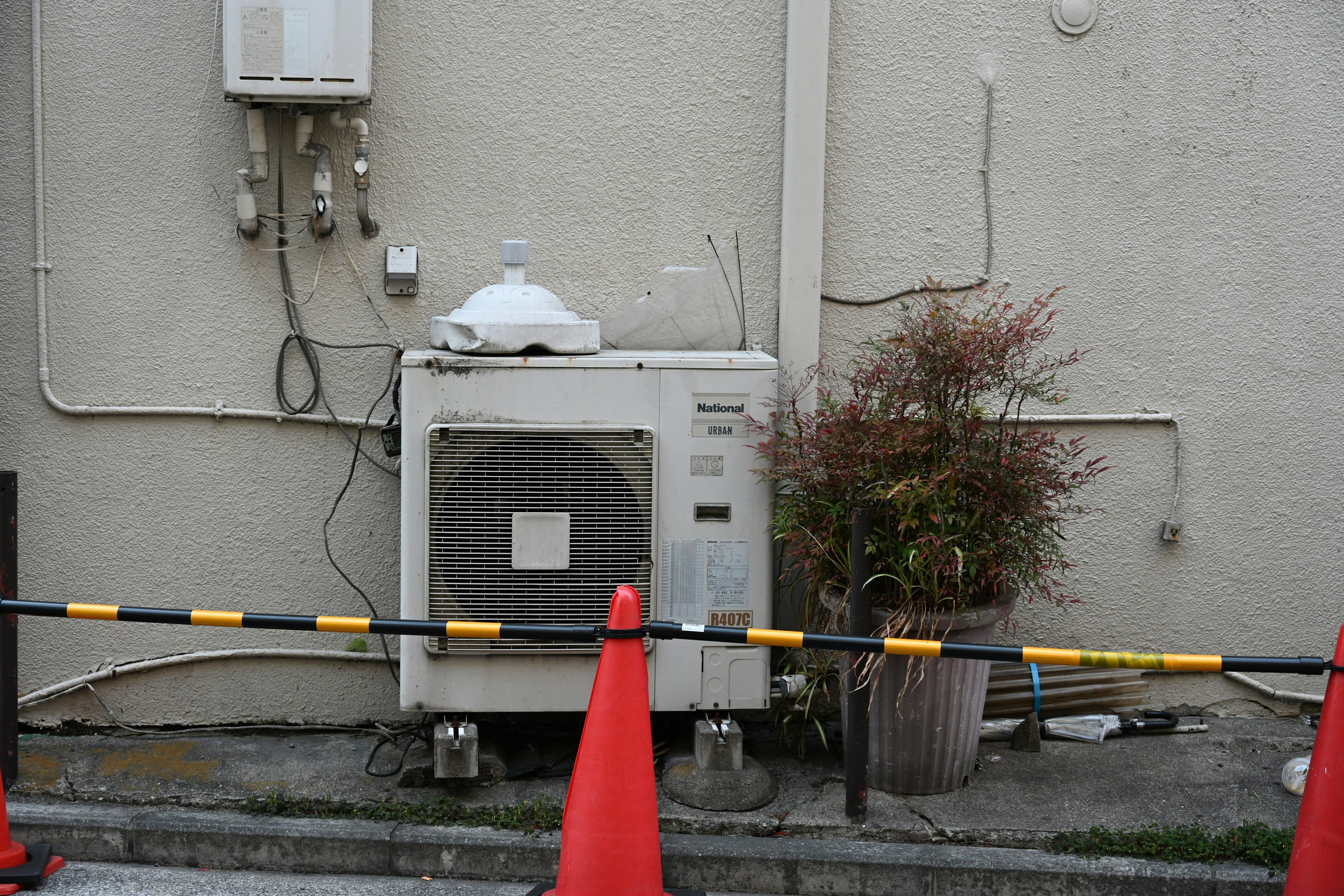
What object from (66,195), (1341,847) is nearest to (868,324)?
(1341,847)

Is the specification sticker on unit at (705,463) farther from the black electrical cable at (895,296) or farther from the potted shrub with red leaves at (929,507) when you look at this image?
the black electrical cable at (895,296)

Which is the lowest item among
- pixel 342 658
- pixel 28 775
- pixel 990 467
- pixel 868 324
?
pixel 28 775

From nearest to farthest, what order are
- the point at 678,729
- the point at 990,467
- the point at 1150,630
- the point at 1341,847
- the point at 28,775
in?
1. the point at 1341,847
2. the point at 990,467
3. the point at 28,775
4. the point at 678,729
5. the point at 1150,630

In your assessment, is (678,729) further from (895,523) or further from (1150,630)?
(1150,630)

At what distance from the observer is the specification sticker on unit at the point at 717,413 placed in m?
3.62

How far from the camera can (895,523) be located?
11.4 feet

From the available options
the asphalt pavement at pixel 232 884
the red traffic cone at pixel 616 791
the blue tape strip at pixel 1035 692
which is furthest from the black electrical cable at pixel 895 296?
the asphalt pavement at pixel 232 884

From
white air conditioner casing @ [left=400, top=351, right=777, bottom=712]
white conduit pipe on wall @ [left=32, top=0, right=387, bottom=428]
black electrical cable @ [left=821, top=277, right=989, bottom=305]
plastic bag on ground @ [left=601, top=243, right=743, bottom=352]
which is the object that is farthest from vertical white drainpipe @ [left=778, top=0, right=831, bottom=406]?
white conduit pipe on wall @ [left=32, top=0, right=387, bottom=428]

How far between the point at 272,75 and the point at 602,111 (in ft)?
3.68

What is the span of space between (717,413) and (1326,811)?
2.01 metres

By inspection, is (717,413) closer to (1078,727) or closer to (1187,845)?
(1078,727)

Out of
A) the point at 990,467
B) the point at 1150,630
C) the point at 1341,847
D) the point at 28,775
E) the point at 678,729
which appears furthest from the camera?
the point at 1150,630

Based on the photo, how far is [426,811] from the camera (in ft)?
11.2

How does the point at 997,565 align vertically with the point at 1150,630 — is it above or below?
above
